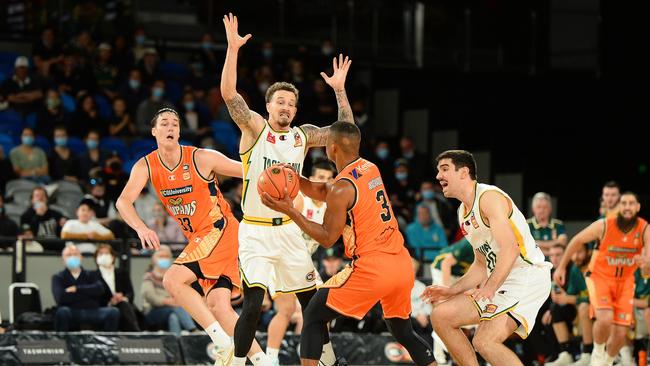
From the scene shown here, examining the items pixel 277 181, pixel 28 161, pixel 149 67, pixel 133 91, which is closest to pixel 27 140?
pixel 28 161

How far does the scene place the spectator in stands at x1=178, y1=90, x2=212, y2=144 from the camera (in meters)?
16.1

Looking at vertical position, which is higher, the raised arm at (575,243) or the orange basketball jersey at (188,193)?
the orange basketball jersey at (188,193)

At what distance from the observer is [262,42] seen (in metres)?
18.8

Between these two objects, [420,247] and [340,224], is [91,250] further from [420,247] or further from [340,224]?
[340,224]

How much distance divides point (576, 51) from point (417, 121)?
313cm

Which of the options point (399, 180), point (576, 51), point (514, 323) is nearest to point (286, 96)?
point (514, 323)

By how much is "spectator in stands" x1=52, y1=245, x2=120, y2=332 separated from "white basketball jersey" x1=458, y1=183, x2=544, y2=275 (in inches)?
214

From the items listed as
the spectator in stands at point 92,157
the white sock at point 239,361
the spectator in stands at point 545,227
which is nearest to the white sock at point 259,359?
the white sock at point 239,361

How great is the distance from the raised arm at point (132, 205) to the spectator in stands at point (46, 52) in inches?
318

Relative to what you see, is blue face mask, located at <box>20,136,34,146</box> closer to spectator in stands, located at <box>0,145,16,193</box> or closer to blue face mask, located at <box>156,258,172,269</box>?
spectator in stands, located at <box>0,145,16,193</box>

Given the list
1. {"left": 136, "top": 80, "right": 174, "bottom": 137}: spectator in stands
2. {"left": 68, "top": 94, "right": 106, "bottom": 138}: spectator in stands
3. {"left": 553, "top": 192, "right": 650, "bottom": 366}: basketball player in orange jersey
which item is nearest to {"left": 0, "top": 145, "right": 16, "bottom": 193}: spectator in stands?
{"left": 68, "top": 94, "right": 106, "bottom": 138}: spectator in stands

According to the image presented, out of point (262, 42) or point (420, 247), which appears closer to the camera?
point (420, 247)

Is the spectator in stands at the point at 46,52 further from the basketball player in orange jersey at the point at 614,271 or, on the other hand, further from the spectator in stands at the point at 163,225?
the basketball player in orange jersey at the point at 614,271

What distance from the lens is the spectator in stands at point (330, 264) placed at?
13164 mm
